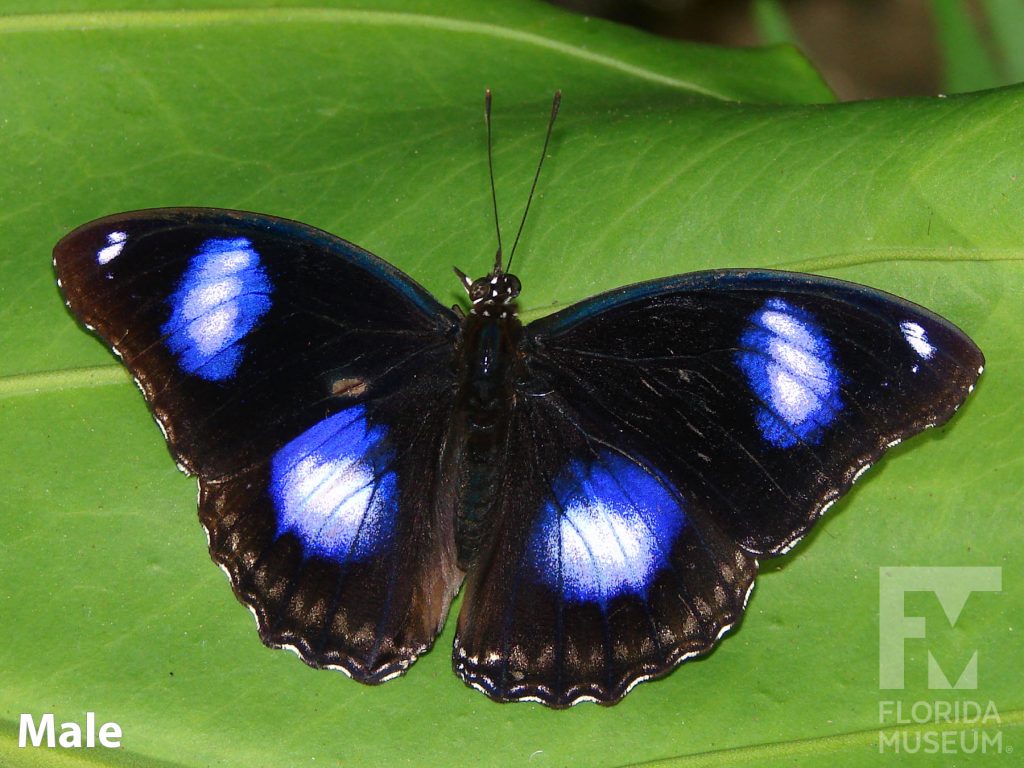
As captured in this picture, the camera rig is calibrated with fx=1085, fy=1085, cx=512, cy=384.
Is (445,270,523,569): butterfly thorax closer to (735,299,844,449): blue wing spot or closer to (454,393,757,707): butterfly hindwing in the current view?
(454,393,757,707): butterfly hindwing

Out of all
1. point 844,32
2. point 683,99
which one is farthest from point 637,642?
point 844,32

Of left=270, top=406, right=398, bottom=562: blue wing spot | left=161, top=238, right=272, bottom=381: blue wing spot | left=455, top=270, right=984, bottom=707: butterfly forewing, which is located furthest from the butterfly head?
left=161, top=238, right=272, bottom=381: blue wing spot

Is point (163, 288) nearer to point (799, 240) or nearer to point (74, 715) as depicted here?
point (74, 715)

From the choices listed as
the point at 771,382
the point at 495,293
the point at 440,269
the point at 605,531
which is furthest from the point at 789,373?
the point at 440,269

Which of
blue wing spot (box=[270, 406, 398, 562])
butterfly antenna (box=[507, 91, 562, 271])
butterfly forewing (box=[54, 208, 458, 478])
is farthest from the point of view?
butterfly antenna (box=[507, 91, 562, 271])

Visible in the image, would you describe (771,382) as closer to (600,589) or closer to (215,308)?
(600,589)

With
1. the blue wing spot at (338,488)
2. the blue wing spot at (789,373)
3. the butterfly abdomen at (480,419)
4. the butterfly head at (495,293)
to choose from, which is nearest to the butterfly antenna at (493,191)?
the butterfly head at (495,293)

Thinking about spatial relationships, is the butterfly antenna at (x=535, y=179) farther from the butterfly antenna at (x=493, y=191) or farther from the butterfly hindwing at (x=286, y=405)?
the butterfly hindwing at (x=286, y=405)
